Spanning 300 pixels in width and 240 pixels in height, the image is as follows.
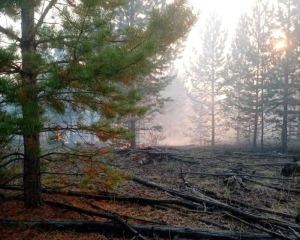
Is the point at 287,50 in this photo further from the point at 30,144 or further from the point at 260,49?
the point at 30,144

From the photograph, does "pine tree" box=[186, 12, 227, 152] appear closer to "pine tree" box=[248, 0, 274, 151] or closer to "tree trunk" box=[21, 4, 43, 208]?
"pine tree" box=[248, 0, 274, 151]

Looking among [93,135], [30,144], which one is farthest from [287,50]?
[30,144]

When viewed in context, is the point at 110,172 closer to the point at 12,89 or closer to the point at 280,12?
the point at 12,89

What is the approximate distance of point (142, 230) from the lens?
4.38m

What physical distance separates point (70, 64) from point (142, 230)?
10.4 ft

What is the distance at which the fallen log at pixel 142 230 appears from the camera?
4.15m

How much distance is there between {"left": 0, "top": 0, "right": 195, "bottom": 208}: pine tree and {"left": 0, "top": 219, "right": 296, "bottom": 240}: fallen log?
934mm

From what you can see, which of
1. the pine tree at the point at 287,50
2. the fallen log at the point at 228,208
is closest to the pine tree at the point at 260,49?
the pine tree at the point at 287,50

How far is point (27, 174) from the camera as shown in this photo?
4969 mm

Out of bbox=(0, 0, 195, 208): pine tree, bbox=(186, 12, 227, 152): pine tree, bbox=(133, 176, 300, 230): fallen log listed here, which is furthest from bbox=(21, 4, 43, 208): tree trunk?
bbox=(186, 12, 227, 152): pine tree

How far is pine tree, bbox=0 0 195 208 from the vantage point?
357 centimetres

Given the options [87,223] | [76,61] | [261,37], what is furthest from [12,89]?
[261,37]

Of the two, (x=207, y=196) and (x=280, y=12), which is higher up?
(x=280, y=12)

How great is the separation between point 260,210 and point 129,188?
3723 millimetres
